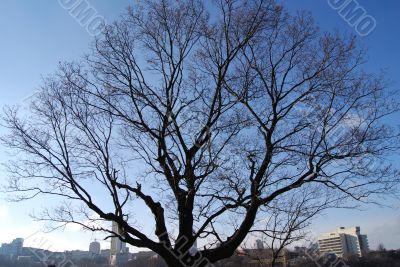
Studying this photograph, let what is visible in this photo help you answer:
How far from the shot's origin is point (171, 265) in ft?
32.6

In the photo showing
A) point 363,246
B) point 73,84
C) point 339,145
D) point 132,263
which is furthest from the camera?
point 363,246

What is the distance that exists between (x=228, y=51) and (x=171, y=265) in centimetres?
634

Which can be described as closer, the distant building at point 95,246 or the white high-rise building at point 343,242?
the distant building at point 95,246

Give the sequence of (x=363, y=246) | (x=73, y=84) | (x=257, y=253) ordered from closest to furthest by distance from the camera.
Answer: (x=73, y=84)
(x=257, y=253)
(x=363, y=246)

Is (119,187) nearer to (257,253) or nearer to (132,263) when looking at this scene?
(257,253)

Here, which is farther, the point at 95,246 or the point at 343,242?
the point at 343,242

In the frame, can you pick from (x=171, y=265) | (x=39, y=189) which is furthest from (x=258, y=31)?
(x=39, y=189)

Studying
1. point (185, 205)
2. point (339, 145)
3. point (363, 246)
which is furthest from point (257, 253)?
point (363, 246)

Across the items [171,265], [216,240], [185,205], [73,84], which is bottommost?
[171,265]

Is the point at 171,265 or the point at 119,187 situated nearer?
the point at 171,265

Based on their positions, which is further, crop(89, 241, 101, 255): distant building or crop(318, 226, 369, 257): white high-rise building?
crop(318, 226, 369, 257): white high-rise building

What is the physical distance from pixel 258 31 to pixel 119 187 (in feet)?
20.1

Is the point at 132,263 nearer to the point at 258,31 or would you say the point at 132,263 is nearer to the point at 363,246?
the point at 363,246

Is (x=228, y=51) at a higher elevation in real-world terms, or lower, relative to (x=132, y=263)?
higher
